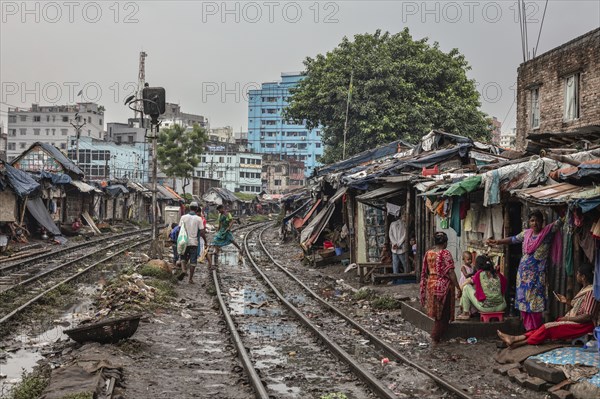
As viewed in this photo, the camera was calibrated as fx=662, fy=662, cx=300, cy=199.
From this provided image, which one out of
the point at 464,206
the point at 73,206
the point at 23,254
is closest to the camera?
the point at 464,206

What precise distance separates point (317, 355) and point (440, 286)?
218 centimetres

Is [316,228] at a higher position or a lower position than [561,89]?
lower

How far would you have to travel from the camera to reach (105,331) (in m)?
9.59

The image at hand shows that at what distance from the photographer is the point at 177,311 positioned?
43.6 ft

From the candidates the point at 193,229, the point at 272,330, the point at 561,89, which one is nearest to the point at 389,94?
the point at 561,89

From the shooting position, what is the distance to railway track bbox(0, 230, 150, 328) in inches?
515

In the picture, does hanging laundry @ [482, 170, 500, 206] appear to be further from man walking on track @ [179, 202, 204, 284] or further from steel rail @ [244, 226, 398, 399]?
man walking on track @ [179, 202, 204, 284]

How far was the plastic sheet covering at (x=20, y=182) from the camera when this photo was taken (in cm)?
2655

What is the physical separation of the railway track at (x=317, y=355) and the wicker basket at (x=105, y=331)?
166 centimetres

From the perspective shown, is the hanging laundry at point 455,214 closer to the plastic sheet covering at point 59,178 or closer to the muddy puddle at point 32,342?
the muddy puddle at point 32,342

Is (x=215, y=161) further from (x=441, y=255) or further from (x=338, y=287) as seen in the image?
(x=441, y=255)

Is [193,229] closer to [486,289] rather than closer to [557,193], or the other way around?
[486,289]

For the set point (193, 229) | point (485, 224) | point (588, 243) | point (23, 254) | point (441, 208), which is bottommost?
point (23, 254)

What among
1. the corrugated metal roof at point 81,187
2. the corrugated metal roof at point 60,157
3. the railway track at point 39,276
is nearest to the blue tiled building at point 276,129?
the corrugated metal roof at point 81,187
